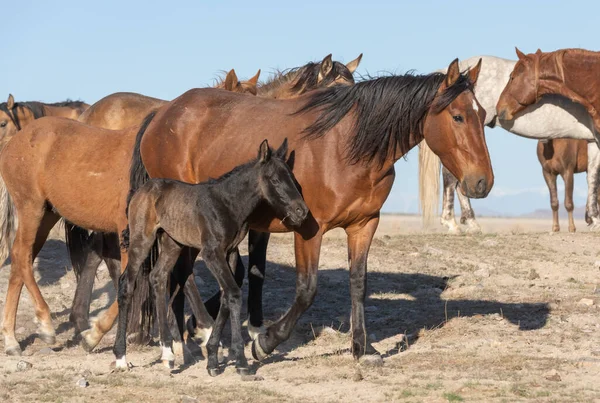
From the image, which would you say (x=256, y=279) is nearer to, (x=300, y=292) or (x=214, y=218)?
(x=300, y=292)

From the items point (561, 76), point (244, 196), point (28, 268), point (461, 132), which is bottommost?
point (28, 268)

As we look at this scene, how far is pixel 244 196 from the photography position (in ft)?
22.5

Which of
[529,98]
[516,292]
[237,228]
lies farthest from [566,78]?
[237,228]

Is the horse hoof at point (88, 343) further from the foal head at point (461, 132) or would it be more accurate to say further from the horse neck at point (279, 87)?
the horse neck at point (279, 87)

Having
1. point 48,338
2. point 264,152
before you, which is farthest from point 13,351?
point 264,152

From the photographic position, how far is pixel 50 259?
11.5 meters

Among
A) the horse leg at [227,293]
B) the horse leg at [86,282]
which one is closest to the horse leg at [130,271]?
the horse leg at [227,293]

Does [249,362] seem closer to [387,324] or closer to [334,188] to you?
[334,188]

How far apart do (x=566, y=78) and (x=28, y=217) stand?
17.1ft

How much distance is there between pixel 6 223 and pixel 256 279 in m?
3.40

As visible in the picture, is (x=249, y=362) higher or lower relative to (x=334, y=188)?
lower

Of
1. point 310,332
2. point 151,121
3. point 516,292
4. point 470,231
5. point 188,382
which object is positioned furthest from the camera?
point 470,231

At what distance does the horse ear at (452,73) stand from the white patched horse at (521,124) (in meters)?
3.13

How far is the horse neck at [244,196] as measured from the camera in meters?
6.86
